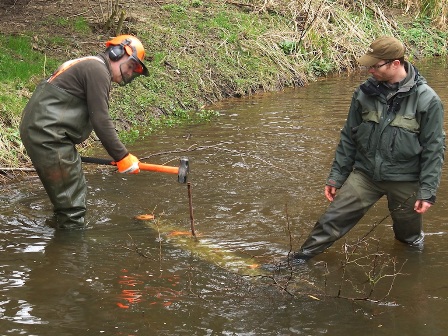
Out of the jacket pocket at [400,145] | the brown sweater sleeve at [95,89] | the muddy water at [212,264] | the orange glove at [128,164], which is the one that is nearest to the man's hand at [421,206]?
the jacket pocket at [400,145]

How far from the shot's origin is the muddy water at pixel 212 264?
5160 millimetres

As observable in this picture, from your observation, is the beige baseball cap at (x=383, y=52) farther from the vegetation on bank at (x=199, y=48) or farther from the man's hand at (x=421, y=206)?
the vegetation on bank at (x=199, y=48)

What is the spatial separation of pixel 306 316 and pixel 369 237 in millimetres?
1908

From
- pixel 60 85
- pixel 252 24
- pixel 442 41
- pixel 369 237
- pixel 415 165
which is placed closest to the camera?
pixel 415 165

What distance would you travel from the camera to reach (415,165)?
5922 mm

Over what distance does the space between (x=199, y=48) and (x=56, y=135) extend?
8.48m

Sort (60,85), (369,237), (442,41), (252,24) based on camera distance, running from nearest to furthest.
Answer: (60,85) → (369,237) → (252,24) → (442,41)

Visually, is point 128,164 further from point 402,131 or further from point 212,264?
point 402,131

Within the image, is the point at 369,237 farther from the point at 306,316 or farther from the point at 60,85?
the point at 60,85

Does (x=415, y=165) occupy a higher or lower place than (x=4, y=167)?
higher

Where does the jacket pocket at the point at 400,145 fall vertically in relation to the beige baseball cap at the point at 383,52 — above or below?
below

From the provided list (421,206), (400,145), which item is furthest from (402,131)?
(421,206)

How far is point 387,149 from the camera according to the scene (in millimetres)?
5832

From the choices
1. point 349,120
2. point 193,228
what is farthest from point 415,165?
point 193,228
